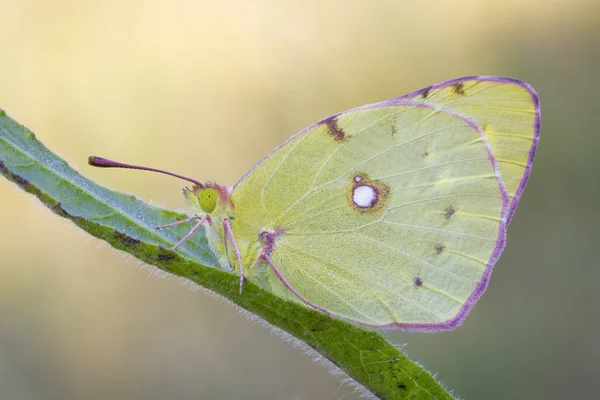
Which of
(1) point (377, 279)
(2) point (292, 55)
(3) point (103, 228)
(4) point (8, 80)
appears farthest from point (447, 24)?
(3) point (103, 228)

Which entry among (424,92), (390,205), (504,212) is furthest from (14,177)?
Result: (504,212)

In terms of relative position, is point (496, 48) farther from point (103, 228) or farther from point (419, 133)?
point (103, 228)

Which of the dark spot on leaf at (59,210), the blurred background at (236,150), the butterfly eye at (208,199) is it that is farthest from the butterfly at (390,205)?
Answer: the blurred background at (236,150)

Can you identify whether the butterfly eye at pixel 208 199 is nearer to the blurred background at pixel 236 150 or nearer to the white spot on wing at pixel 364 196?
the white spot on wing at pixel 364 196

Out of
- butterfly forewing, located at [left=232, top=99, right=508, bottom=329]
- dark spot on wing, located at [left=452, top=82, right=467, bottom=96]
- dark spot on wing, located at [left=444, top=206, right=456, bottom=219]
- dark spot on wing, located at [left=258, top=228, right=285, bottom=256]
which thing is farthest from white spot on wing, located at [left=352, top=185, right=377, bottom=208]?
dark spot on wing, located at [left=452, top=82, right=467, bottom=96]

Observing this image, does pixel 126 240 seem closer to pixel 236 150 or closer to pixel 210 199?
pixel 210 199
